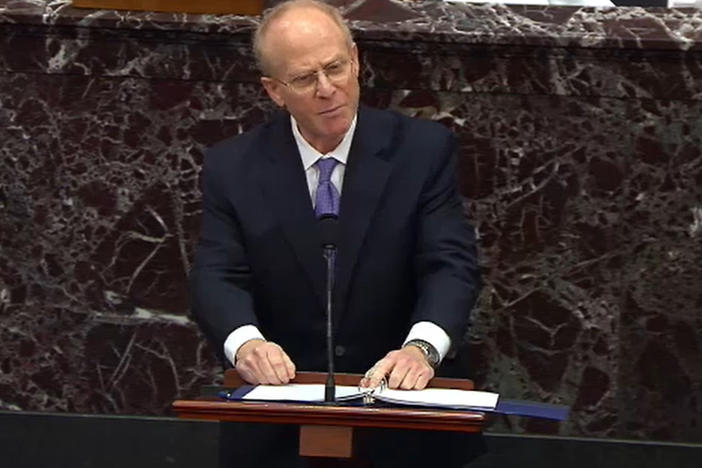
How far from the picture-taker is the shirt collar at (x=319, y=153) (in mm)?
3984

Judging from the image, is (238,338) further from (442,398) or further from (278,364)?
(442,398)

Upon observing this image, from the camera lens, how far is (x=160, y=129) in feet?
15.8

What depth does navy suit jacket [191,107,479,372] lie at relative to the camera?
3.91 metres

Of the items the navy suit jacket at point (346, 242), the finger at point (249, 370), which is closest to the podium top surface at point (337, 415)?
the finger at point (249, 370)

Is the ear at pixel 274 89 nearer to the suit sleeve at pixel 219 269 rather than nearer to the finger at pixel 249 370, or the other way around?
the suit sleeve at pixel 219 269

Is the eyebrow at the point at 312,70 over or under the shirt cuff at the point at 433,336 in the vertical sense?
over

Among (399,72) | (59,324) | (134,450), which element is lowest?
(134,450)

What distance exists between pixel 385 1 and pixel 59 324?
1.27 meters

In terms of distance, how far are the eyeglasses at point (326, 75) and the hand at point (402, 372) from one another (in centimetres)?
66

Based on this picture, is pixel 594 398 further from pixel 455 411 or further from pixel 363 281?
pixel 455 411

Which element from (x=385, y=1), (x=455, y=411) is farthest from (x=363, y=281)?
(x=385, y=1)

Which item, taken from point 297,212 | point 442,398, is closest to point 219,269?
point 297,212

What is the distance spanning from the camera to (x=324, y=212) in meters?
3.85

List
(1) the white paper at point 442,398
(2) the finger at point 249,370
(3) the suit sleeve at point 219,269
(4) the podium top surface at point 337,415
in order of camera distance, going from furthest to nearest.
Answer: (3) the suit sleeve at point 219,269
(2) the finger at point 249,370
(1) the white paper at point 442,398
(4) the podium top surface at point 337,415
